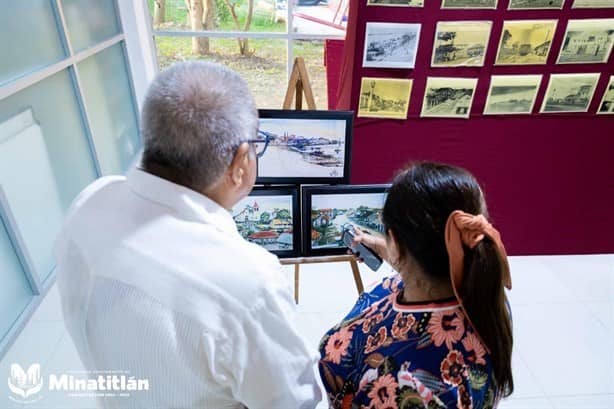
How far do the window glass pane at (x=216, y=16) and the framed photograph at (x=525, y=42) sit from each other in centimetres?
176

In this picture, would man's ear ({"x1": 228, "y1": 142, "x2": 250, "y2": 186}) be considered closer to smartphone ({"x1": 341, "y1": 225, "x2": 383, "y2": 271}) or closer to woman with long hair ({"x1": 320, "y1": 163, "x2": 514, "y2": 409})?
woman with long hair ({"x1": 320, "y1": 163, "x2": 514, "y2": 409})

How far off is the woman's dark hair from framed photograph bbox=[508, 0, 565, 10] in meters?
1.47

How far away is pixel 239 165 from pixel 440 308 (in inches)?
20.1

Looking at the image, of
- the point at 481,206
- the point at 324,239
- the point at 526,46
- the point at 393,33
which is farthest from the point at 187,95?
the point at 526,46

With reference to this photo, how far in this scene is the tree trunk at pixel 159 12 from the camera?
9.92 feet

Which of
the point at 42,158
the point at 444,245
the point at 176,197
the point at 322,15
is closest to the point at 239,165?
the point at 176,197

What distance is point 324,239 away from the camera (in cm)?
167

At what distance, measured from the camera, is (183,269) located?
22.2 inches

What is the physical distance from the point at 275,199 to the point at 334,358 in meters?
0.82

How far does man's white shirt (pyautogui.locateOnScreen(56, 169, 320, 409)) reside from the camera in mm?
566

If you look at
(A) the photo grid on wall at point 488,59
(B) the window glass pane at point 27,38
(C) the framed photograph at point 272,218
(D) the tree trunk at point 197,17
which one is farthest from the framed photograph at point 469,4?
(B) the window glass pane at point 27,38

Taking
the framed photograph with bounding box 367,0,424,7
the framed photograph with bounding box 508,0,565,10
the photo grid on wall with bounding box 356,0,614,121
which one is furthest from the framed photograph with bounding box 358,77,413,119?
the framed photograph with bounding box 508,0,565,10

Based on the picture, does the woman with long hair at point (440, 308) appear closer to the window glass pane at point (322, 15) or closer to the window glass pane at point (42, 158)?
the window glass pane at point (42, 158)

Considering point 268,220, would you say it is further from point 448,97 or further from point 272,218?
point 448,97
